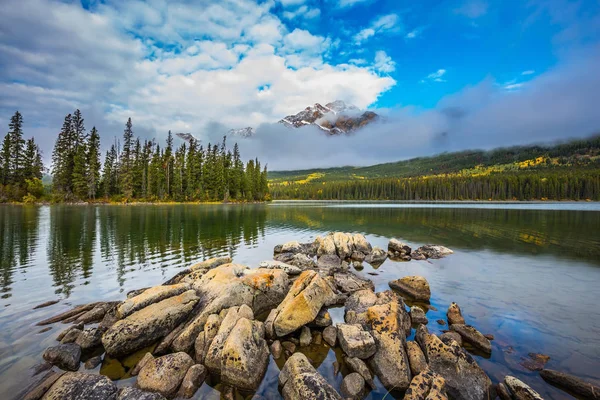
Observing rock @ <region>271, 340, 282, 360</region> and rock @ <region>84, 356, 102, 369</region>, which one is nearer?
rock @ <region>84, 356, 102, 369</region>

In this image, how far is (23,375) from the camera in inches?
304

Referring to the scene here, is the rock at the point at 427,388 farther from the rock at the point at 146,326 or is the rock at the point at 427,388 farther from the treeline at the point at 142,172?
the treeline at the point at 142,172

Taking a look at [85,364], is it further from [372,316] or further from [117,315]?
[372,316]

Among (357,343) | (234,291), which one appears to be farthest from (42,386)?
(357,343)

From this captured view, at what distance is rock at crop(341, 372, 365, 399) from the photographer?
740 cm

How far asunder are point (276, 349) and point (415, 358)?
4.58 m

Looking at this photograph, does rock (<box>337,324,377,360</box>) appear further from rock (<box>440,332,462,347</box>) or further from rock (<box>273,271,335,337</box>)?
rock (<box>440,332,462,347</box>)

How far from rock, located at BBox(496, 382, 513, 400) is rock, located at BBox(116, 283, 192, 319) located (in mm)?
12086

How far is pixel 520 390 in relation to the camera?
22.9ft

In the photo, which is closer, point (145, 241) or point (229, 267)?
point (229, 267)

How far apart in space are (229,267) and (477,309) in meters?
12.9

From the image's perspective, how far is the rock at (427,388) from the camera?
6.75 meters

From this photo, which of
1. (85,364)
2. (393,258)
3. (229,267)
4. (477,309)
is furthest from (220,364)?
(393,258)

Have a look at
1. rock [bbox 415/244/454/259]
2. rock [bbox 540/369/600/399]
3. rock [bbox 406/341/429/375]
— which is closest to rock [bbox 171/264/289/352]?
rock [bbox 406/341/429/375]
